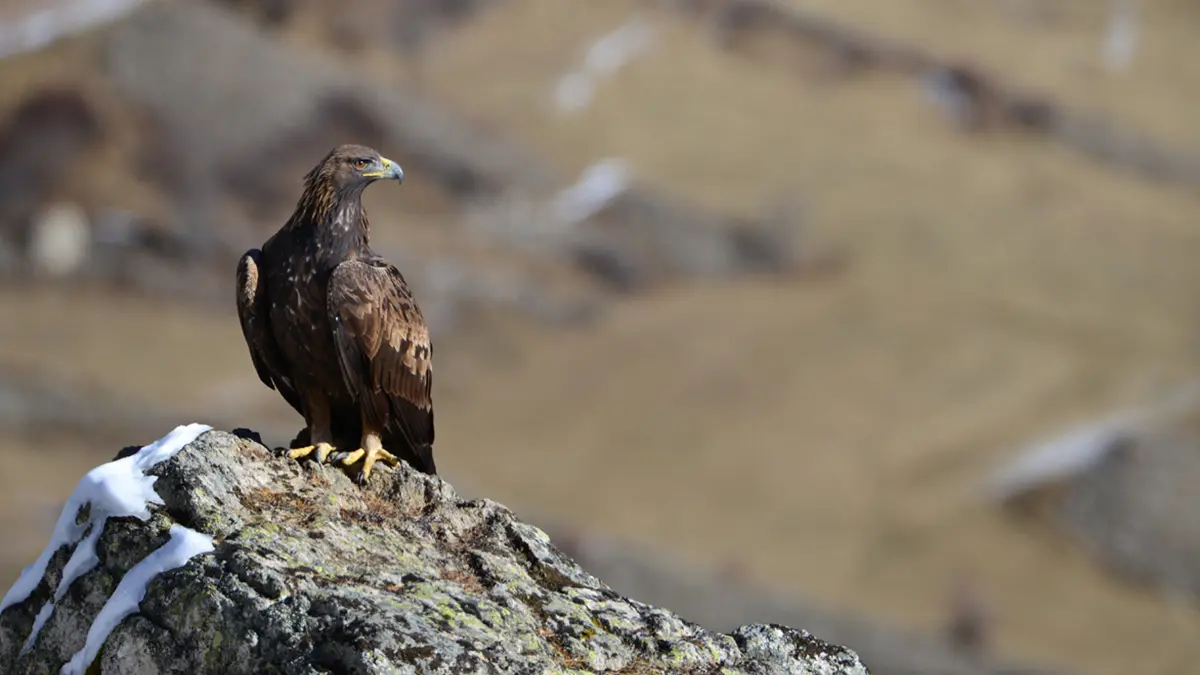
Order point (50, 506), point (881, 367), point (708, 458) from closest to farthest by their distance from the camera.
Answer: point (50, 506) → point (708, 458) → point (881, 367)

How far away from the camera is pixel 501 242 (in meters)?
62.2

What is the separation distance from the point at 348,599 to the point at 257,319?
312 cm

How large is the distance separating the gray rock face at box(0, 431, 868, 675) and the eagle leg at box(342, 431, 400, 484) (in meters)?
0.25

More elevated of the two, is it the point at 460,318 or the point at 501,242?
the point at 501,242

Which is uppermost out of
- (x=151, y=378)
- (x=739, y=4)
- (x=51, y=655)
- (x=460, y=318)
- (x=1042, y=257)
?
(x=739, y=4)

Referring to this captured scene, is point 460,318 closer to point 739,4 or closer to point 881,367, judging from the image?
point 881,367

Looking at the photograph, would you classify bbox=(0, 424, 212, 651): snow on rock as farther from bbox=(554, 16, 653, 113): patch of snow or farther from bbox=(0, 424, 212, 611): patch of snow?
bbox=(554, 16, 653, 113): patch of snow

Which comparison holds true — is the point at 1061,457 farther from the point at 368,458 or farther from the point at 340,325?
the point at 368,458

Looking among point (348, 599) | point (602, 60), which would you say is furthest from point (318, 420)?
point (602, 60)

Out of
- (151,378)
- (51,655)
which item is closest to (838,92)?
(151,378)

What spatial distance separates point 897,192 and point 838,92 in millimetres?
8117

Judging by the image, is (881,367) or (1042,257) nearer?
(881,367)

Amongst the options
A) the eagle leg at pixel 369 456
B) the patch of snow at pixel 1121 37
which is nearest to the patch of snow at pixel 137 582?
the eagle leg at pixel 369 456

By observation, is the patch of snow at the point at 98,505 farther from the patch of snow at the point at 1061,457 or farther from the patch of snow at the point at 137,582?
the patch of snow at the point at 1061,457
